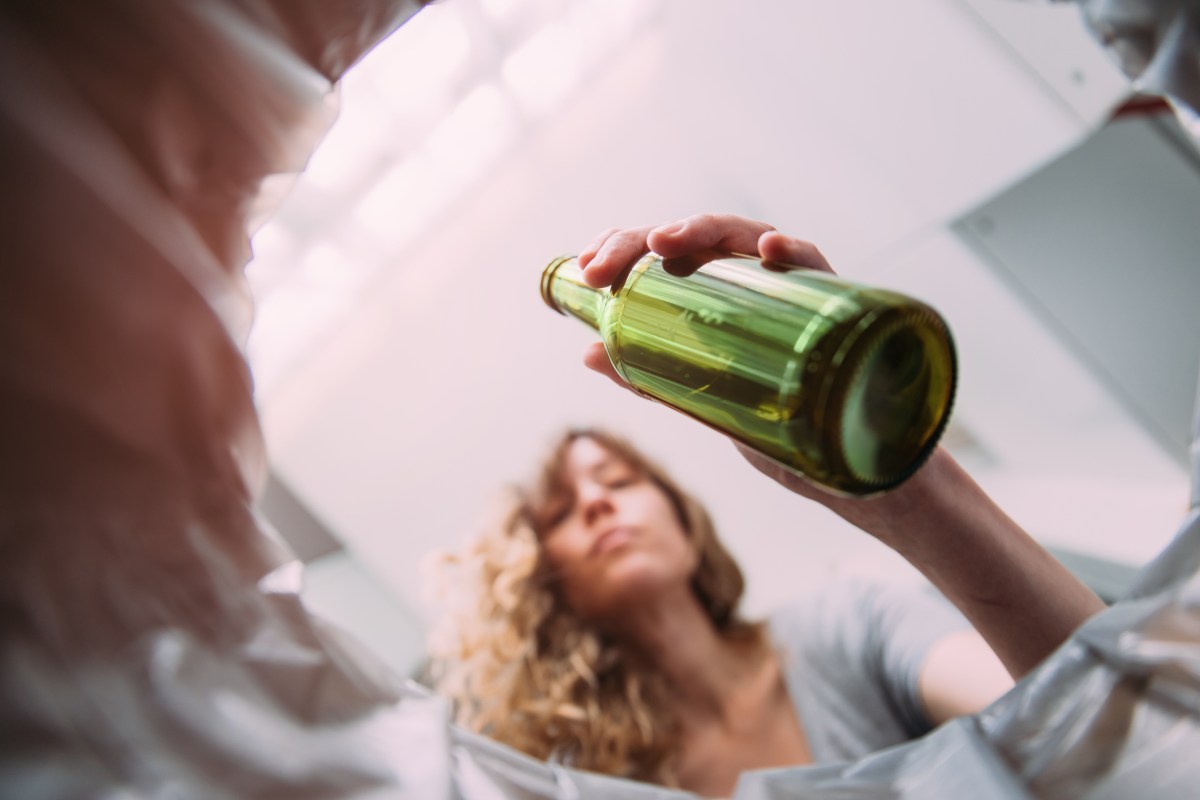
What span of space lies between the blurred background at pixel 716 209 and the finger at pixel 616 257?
0.61 meters

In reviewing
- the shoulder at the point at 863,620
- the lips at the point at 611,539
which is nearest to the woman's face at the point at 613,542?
the lips at the point at 611,539

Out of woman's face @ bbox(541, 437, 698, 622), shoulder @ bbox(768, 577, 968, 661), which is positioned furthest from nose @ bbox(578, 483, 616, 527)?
shoulder @ bbox(768, 577, 968, 661)

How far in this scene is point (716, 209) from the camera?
116cm

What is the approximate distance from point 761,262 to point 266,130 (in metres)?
0.27

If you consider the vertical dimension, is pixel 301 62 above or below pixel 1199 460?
above

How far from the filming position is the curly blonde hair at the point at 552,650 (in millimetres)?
917

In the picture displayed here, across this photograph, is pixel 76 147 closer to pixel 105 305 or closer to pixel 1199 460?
pixel 105 305

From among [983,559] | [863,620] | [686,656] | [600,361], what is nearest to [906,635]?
[863,620]

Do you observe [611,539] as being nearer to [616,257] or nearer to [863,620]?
[863,620]

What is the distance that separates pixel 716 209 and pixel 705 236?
834 mm

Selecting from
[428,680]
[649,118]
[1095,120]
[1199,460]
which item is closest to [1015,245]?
[1095,120]

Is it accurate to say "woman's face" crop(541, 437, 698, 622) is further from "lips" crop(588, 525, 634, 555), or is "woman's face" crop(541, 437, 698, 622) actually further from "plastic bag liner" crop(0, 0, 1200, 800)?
"plastic bag liner" crop(0, 0, 1200, 800)

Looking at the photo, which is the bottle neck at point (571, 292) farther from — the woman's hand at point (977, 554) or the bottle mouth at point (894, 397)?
the bottle mouth at point (894, 397)

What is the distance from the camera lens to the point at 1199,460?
371mm
